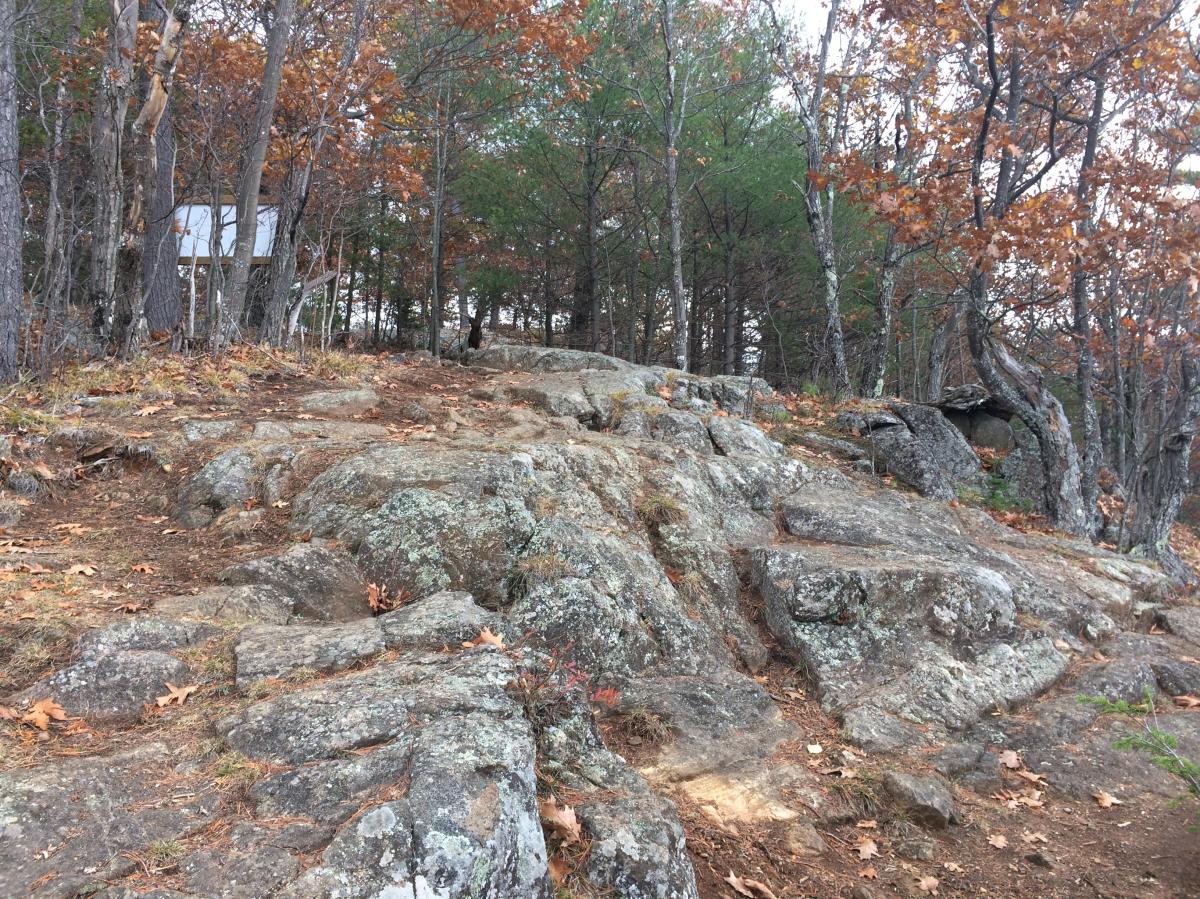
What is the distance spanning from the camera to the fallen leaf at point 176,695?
9.51 ft

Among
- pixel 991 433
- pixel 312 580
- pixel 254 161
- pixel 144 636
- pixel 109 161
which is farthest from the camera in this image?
pixel 991 433

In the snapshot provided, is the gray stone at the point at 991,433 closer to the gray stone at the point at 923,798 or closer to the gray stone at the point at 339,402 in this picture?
the gray stone at the point at 923,798

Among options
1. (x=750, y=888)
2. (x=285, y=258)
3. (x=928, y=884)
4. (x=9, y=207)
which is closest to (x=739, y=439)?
(x=928, y=884)

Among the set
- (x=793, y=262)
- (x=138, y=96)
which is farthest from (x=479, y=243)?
(x=138, y=96)

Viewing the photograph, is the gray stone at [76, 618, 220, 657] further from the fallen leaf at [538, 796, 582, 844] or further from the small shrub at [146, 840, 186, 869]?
the fallen leaf at [538, 796, 582, 844]

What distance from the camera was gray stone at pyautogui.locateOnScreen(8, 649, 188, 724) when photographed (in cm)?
284

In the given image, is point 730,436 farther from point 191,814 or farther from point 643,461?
point 191,814

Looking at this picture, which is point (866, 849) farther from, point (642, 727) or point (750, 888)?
point (642, 727)

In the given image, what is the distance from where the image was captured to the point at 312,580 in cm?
411

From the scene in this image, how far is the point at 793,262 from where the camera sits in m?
14.1

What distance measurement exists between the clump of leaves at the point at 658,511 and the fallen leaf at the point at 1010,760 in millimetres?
2596

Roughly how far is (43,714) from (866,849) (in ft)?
11.8

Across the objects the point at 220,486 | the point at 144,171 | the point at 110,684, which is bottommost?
the point at 110,684

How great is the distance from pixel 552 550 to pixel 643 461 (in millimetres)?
1936
